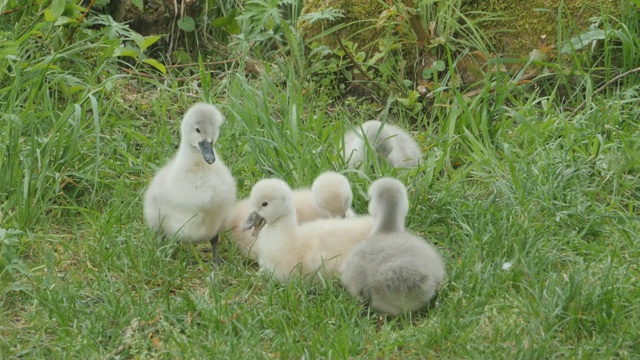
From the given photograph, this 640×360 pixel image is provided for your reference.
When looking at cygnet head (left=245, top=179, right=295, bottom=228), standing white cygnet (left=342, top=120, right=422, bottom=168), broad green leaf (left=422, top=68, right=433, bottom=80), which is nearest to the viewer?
cygnet head (left=245, top=179, right=295, bottom=228)

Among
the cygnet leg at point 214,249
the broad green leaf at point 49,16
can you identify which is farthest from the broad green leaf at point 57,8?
the cygnet leg at point 214,249

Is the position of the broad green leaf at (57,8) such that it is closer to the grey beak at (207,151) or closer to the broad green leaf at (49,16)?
the broad green leaf at (49,16)

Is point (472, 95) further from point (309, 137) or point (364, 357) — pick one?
point (364, 357)

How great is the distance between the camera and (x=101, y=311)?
4852mm

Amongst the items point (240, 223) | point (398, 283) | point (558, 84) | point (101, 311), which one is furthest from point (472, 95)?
point (101, 311)

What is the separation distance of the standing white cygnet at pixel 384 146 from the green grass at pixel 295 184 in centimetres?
10

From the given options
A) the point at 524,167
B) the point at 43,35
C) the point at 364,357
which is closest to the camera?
the point at 364,357

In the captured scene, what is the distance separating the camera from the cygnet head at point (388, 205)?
16.1ft

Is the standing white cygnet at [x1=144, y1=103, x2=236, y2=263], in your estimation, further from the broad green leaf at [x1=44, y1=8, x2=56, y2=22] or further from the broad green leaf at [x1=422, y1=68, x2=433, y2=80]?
the broad green leaf at [x1=422, y1=68, x2=433, y2=80]

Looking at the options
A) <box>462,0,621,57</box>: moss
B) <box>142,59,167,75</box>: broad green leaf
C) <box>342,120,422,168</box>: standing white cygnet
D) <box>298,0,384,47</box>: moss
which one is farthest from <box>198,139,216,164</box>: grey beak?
<box>462,0,621,57</box>: moss

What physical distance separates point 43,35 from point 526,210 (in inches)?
128

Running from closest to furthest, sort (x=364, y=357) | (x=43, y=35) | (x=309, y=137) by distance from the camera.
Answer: (x=364, y=357), (x=309, y=137), (x=43, y=35)

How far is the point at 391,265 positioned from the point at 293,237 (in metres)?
0.65

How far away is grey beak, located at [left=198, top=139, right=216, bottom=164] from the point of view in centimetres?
531
